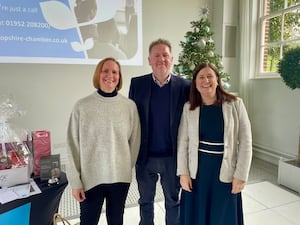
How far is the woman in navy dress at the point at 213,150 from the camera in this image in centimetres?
141

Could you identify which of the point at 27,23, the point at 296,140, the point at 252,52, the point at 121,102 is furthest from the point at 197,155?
the point at 252,52

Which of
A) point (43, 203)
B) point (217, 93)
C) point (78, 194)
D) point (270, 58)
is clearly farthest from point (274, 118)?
point (43, 203)

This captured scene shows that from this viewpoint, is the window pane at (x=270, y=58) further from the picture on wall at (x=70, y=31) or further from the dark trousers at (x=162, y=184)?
Answer: the dark trousers at (x=162, y=184)

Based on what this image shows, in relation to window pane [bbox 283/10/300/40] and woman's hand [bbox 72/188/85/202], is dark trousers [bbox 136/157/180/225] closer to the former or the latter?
woman's hand [bbox 72/188/85/202]

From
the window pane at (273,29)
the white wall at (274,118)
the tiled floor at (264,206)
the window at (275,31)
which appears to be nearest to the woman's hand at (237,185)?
the tiled floor at (264,206)

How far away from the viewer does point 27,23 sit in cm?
296

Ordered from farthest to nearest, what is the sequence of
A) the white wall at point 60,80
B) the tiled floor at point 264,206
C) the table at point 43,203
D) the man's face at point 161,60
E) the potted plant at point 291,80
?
the white wall at point 60,80, the potted plant at point 291,80, the tiled floor at point 264,206, the man's face at point 161,60, the table at point 43,203

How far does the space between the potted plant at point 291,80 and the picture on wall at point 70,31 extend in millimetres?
1952

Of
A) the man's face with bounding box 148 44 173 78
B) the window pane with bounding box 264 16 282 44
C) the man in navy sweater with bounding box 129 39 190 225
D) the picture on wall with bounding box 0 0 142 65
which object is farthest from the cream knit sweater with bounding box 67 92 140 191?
the window pane with bounding box 264 16 282 44

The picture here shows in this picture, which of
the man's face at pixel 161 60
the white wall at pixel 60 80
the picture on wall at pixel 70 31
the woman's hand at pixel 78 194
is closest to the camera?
the woman's hand at pixel 78 194

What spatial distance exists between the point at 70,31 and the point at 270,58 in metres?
3.02

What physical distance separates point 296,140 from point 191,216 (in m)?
2.44

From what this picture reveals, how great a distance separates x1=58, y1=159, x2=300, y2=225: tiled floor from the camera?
2.16m

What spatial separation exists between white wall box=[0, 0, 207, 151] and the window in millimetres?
1170
